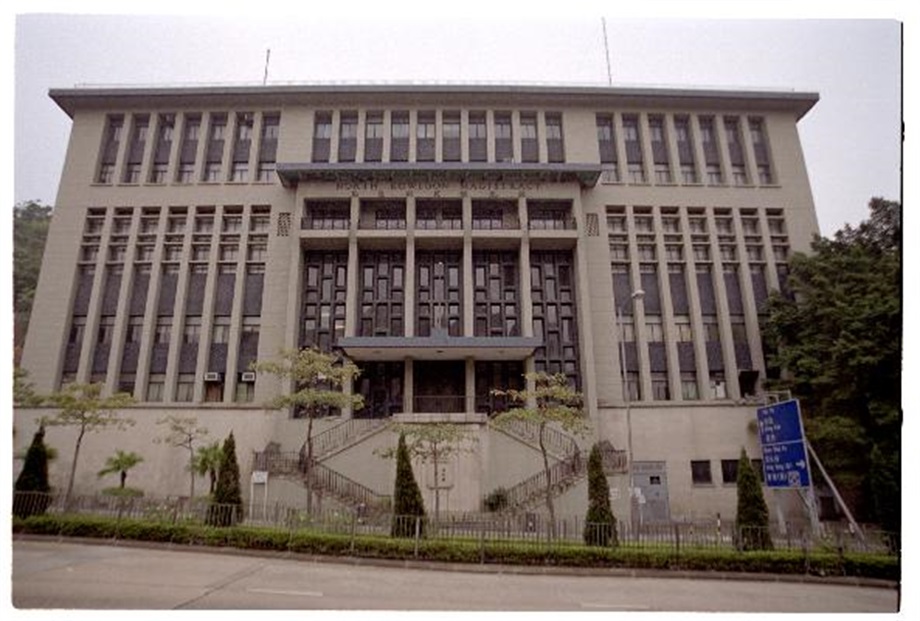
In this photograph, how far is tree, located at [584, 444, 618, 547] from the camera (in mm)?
14453

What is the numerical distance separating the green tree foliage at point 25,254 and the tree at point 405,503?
11221 mm

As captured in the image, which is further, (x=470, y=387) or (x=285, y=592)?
(x=470, y=387)

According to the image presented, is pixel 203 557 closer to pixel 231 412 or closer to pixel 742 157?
pixel 231 412

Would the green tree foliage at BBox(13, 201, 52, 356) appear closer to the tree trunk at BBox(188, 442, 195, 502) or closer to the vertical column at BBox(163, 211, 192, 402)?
the vertical column at BBox(163, 211, 192, 402)

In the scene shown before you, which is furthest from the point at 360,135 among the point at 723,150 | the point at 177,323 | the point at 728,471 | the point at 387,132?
the point at 728,471

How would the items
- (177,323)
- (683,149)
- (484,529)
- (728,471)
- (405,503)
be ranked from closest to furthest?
(484,529) < (405,503) < (728,471) < (177,323) < (683,149)

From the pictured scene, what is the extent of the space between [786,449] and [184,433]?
22.0m

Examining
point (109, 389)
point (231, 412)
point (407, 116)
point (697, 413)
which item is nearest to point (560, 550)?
point (697, 413)

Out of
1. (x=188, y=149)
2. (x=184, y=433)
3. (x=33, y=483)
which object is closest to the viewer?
(x=33, y=483)

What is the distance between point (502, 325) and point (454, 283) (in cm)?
333

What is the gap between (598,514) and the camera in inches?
587

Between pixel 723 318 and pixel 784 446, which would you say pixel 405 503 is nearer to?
pixel 784 446

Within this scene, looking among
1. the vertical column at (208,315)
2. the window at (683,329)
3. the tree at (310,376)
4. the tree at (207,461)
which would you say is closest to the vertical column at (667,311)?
the window at (683,329)

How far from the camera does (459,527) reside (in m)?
16.0
